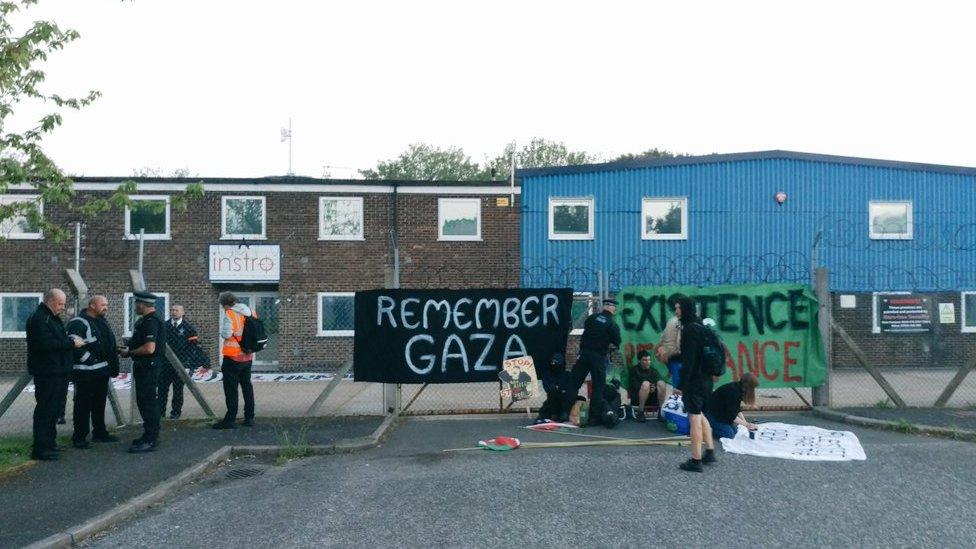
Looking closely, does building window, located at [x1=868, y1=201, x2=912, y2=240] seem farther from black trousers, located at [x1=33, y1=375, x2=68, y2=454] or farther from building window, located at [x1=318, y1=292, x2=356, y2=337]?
black trousers, located at [x1=33, y1=375, x2=68, y2=454]

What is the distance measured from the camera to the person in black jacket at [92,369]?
909 cm

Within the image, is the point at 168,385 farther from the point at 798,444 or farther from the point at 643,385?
the point at 798,444

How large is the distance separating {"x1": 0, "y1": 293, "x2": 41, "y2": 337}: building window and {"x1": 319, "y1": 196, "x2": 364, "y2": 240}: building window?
742 centimetres

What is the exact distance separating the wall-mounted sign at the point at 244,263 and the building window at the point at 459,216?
4.27 m

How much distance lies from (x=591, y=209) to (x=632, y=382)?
10214mm

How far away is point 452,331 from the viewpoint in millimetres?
11094

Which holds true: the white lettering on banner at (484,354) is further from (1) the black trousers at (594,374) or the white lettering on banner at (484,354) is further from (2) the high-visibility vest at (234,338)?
(2) the high-visibility vest at (234,338)

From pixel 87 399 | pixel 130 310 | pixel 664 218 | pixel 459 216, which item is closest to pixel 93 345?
pixel 87 399

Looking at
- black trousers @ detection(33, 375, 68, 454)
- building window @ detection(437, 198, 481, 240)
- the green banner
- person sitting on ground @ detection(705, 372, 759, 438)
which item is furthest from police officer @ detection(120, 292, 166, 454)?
building window @ detection(437, 198, 481, 240)

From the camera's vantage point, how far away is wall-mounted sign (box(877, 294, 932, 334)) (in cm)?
2023

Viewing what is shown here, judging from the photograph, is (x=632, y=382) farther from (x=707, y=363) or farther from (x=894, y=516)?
(x=894, y=516)

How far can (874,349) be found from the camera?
20141mm

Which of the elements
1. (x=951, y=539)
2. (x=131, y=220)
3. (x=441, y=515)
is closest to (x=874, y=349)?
(x=951, y=539)

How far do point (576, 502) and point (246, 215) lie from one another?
15766 mm
